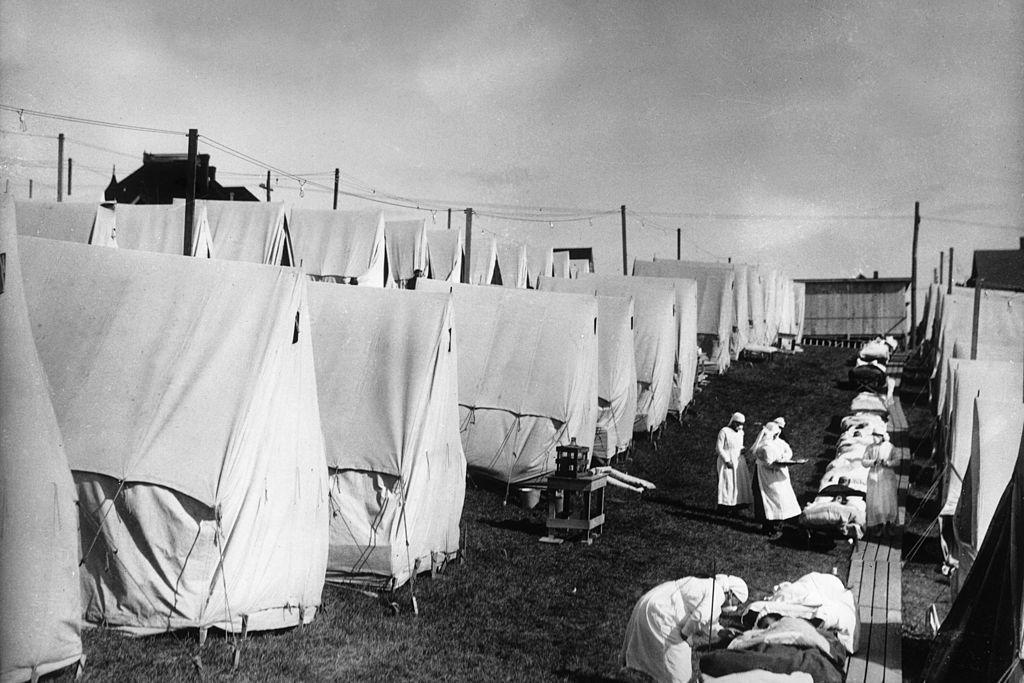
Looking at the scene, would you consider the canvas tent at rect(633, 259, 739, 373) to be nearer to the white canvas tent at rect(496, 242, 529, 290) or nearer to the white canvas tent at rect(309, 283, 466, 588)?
the white canvas tent at rect(496, 242, 529, 290)

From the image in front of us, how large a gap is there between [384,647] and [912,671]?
204 inches

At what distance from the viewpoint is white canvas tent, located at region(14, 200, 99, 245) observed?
2205 centimetres

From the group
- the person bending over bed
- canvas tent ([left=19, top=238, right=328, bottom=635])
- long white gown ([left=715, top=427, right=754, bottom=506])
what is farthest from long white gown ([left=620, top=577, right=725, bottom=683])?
long white gown ([left=715, top=427, right=754, bottom=506])

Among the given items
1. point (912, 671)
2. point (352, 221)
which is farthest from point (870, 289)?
point (912, 671)

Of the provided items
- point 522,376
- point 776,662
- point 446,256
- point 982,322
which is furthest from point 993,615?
point 446,256

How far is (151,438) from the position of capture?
369 inches

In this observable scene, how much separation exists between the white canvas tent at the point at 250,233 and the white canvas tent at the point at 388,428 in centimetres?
1223

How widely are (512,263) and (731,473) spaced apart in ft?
64.5

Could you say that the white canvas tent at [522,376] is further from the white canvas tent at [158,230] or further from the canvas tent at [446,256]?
the canvas tent at [446,256]

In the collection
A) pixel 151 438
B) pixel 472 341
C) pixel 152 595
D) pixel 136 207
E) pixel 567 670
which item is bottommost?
pixel 567 670

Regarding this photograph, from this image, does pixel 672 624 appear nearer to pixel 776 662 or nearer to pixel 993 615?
pixel 776 662

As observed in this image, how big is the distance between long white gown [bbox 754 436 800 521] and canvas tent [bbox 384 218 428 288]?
1493 centimetres

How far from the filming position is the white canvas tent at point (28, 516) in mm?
6988

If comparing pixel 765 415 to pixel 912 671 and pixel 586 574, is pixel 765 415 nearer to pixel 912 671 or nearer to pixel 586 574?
pixel 586 574
